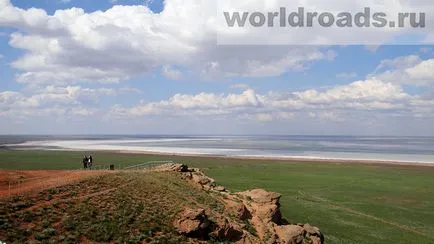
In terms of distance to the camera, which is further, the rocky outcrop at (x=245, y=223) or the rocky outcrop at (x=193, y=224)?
the rocky outcrop at (x=245, y=223)

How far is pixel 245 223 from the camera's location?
36.4m

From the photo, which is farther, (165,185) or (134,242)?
(165,185)

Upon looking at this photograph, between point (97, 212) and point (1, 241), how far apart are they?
763cm

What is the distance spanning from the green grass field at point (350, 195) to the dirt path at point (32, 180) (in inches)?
993

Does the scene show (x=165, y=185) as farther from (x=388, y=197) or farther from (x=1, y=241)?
(x=388, y=197)

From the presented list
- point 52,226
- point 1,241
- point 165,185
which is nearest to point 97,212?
point 52,226

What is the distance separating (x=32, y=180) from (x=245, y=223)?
21.3 metres

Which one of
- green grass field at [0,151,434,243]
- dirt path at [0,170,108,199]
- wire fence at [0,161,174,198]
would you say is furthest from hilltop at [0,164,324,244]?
green grass field at [0,151,434,243]

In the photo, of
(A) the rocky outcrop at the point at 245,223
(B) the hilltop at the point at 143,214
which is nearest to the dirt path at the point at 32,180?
(B) the hilltop at the point at 143,214

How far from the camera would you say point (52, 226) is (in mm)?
26969

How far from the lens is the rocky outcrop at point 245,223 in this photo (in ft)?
101

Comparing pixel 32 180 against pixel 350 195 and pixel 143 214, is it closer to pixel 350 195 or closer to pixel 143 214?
pixel 143 214

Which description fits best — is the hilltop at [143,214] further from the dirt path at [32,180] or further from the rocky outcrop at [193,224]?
the dirt path at [32,180]

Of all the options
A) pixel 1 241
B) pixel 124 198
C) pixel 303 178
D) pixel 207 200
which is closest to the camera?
pixel 1 241
